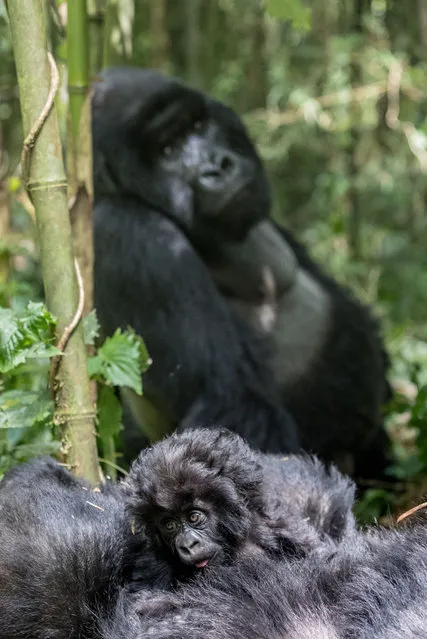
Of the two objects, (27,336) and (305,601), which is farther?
(27,336)

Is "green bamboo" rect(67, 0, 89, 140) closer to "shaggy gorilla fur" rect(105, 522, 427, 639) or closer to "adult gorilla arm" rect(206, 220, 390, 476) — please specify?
"shaggy gorilla fur" rect(105, 522, 427, 639)

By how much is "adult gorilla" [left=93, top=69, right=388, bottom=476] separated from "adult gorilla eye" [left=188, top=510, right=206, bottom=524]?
1.65 metres

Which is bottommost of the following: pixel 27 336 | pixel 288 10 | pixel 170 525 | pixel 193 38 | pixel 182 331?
pixel 182 331

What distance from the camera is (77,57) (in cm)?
234

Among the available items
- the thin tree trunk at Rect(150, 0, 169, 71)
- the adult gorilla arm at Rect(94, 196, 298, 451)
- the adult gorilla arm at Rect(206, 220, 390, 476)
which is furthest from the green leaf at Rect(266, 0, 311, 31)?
the thin tree trunk at Rect(150, 0, 169, 71)

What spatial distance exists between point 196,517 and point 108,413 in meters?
0.52

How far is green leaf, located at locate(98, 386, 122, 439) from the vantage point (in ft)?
7.75

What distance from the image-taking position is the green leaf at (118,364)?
223 cm

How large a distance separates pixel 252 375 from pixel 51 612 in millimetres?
2351

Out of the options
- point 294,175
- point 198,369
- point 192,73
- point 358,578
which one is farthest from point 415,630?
point 294,175

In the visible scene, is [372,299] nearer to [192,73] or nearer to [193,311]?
[192,73]

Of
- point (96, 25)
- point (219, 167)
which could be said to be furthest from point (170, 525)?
point (219, 167)

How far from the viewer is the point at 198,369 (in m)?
3.76

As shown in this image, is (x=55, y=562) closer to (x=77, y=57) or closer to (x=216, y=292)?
(x=77, y=57)
